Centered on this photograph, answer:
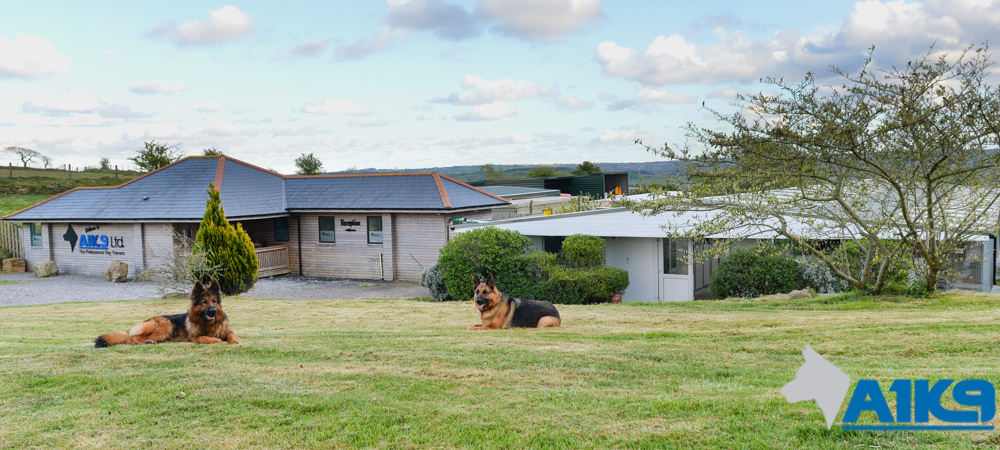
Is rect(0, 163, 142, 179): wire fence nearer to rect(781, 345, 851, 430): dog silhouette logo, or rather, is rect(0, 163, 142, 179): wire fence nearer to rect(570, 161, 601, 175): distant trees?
rect(570, 161, 601, 175): distant trees

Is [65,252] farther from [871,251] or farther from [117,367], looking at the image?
Result: [871,251]

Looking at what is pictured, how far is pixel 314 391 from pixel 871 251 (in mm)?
10685

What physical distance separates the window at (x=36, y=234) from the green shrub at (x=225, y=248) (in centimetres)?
1301

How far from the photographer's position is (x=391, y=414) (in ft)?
→ 17.9

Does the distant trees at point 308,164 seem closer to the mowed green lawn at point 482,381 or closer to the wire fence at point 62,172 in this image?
the wire fence at point 62,172

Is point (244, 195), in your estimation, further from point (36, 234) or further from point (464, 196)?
point (36, 234)

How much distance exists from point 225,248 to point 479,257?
6835mm

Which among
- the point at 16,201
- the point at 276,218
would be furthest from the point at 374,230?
the point at 16,201

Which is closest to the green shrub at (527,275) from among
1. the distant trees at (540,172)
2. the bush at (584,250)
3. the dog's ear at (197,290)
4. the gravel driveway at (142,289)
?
the bush at (584,250)

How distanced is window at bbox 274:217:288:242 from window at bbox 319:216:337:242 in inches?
67.6

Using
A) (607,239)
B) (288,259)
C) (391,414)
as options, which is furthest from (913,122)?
(288,259)

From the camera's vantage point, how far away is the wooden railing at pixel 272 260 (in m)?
25.2

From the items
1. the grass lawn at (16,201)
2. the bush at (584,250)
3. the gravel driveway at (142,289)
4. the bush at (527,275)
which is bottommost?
the gravel driveway at (142,289)

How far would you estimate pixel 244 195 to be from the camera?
1035 inches
